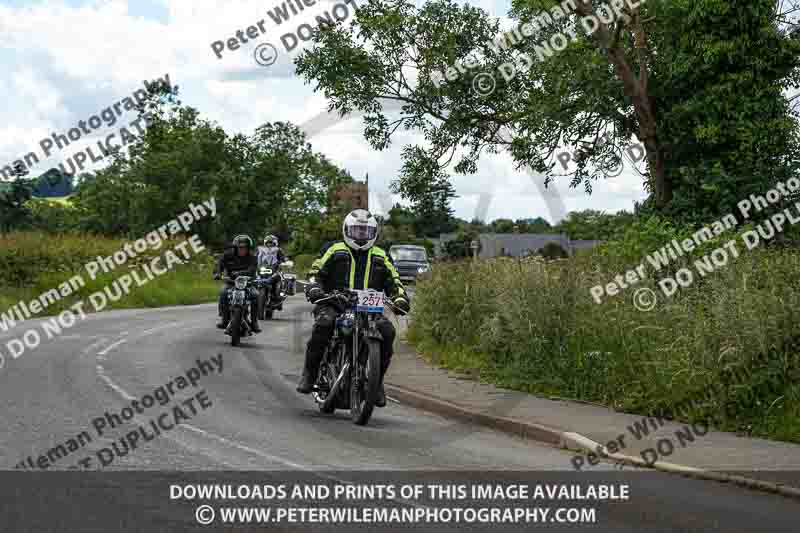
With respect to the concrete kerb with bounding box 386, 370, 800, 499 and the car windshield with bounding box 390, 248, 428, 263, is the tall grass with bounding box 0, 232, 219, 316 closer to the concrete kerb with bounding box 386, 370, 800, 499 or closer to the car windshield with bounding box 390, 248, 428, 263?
the car windshield with bounding box 390, 248, 428, 263

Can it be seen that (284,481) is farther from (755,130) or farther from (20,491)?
(755,130)

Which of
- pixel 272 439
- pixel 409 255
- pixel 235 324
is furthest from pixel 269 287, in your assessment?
pixel 409 255

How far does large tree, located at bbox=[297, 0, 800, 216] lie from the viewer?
22625mm

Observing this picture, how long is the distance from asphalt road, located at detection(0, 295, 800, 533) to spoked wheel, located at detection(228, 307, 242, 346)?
2.50m

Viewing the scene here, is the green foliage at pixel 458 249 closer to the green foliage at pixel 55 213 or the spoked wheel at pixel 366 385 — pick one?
the spoked wheel at pixel 366 385

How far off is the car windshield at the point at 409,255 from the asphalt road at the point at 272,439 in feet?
108

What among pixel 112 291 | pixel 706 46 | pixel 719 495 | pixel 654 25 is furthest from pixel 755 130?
pixel 112 291

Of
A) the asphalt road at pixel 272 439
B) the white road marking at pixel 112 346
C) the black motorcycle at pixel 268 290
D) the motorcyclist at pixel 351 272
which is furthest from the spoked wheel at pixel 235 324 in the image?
the motorcyclist at pixel 351 272

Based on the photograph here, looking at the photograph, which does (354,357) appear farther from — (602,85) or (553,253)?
(553,253)

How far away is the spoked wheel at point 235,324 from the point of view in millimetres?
21875

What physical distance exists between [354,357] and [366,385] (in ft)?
1.29

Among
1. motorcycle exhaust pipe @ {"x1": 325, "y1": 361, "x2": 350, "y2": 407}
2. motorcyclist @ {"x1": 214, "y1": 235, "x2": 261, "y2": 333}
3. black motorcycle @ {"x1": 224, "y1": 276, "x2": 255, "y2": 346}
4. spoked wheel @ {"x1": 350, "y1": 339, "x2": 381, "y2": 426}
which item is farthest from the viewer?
motorcyclist @ {"x1": 214, "y1": 235, "x2": 261, "y2": 333}

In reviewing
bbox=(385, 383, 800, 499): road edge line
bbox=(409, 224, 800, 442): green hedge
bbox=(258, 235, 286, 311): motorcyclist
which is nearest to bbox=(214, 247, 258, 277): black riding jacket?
bbox=(258, 235, 286, 311): motorcyclist

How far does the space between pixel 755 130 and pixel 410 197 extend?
27.6 ft
